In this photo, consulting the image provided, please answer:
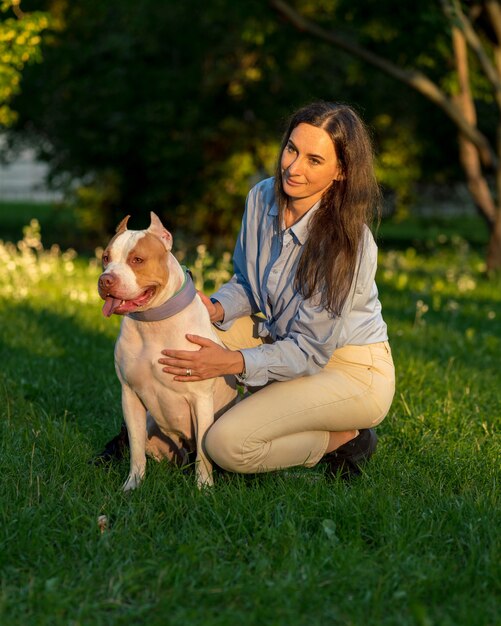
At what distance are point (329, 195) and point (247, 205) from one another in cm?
52

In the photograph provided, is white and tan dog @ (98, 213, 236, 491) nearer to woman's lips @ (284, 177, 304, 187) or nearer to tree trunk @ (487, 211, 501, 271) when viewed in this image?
woman's lips @ (284, 177, 304, 187)

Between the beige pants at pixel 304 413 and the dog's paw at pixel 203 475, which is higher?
the beige pants at pixel 304 413

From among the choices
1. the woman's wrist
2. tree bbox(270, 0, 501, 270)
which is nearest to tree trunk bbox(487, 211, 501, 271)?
tree bbox(270, 0, 501, 270)

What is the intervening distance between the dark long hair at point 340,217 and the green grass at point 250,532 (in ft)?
2.96

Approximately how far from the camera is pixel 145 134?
59.2 feet

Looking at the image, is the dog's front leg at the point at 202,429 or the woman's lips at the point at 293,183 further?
the woman's lips at the point at 293,183

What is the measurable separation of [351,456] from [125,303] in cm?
144

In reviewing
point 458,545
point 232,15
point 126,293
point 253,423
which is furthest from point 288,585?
point 232,15

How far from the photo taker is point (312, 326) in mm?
4305

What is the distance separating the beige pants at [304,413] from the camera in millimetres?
4254

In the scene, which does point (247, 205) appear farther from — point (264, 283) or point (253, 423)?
point (253, 423)

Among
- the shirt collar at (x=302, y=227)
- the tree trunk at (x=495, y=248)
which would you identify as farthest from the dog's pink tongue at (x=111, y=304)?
the tree trunk at (x=495, y=248)

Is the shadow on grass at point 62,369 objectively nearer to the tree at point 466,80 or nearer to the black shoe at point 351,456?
the black shoe at point 351,456

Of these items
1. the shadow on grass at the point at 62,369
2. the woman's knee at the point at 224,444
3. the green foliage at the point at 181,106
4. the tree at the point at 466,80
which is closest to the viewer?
the woman's knee at the point at 224,444
